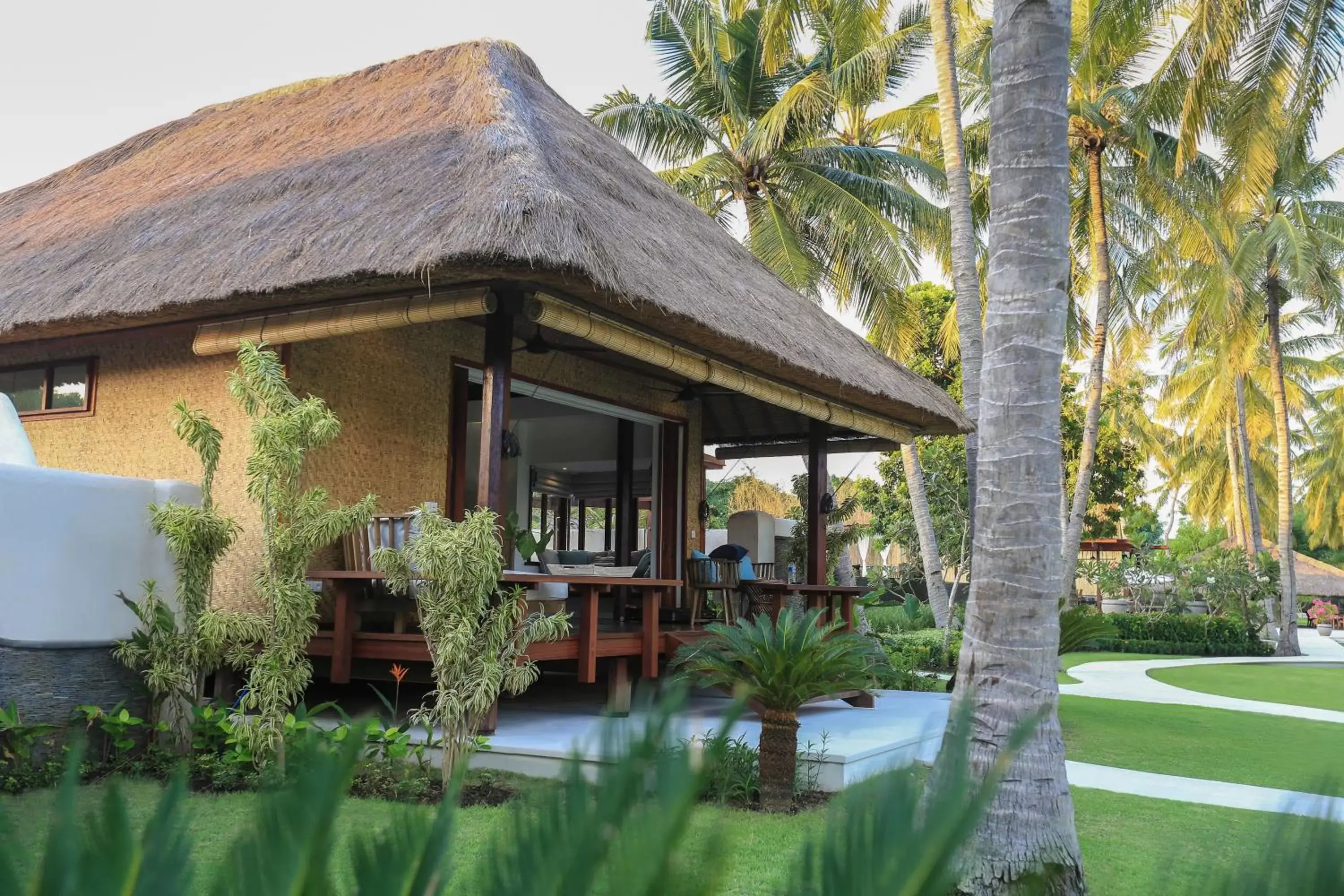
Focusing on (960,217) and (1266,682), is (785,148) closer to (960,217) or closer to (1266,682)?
(960,217)

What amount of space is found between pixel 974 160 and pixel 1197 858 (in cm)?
1891

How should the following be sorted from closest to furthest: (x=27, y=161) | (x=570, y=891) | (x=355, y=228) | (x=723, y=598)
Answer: (x=570, y=891) → (x=355, y=228) → (x=723, y=598) → (x=27, y=161)

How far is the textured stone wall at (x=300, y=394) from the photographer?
704cm

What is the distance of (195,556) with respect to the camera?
19.2ft

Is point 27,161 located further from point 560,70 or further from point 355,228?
point 355,228

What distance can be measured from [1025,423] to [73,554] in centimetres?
502

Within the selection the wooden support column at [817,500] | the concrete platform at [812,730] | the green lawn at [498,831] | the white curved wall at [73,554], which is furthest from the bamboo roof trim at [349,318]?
the green lawn at [498,831]

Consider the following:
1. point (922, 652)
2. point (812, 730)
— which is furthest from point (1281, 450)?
point (812, 730)

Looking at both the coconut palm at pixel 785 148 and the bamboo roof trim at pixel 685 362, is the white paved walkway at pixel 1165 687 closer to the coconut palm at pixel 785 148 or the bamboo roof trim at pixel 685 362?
the bamboo roof trim at pixel 685 362

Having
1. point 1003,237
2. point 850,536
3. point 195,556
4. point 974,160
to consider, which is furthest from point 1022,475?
point 974,160

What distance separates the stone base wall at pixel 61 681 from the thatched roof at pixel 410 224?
6.58 ft

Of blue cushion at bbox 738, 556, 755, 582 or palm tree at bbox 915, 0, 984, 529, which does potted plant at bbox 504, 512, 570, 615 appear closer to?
blue cushion at bbox 738, 556, 755, 582

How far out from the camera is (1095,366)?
16.1m

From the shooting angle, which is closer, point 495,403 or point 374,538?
point 495,403
